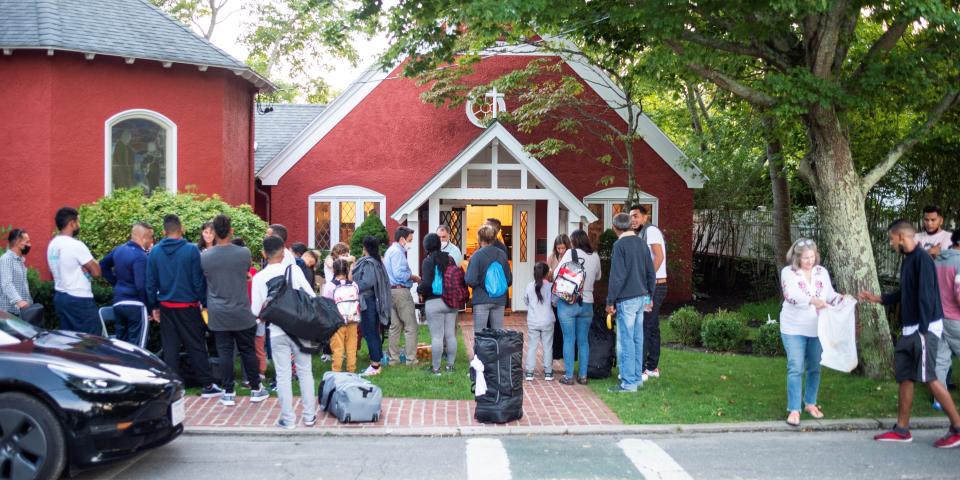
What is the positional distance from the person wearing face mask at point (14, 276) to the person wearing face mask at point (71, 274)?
0.91ft

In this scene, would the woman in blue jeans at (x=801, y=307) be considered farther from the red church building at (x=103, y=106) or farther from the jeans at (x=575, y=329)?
the red church building at (x=103, y=106)

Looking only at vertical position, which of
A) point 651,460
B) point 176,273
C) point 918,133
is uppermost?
point 918,133

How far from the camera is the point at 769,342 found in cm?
1182

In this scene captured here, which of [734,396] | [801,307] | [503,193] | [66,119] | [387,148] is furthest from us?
[387,148]

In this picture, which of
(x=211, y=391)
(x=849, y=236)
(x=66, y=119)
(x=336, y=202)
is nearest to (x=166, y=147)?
(x=66, y=119)

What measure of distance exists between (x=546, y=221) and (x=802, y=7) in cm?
932

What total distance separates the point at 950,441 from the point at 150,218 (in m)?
10.3

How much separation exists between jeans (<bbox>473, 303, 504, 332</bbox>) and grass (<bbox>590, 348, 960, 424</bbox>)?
1.37 meters

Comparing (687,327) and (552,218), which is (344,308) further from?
(552,218)

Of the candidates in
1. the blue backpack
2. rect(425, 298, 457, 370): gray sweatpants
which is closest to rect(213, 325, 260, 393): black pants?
rect(425, 298, 457, 370): gray sweatpants

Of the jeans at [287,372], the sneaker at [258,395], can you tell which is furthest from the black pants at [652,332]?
the sneaker at [258,395]

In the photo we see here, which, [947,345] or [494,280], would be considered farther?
[494,280]

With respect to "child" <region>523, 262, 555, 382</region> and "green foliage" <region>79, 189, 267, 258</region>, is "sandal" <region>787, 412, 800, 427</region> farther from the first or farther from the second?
"green foliage" <region>79, 189, 267, 258</region>

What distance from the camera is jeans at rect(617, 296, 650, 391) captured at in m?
9.02
